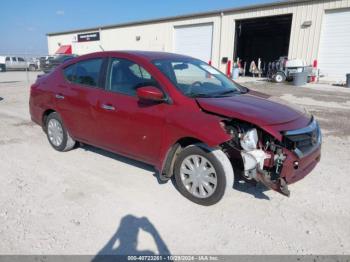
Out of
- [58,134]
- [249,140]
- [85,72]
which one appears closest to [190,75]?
[249,140]

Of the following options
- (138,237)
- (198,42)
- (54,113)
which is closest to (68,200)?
(138,237)

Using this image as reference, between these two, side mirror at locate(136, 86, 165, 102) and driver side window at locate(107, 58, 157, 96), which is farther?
driver side window at locate(107, 58, 157, 96)

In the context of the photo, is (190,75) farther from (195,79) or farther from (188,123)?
(188,123)

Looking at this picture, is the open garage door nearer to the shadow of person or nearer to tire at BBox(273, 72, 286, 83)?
tire at BBox(273, 72, 286, 83)

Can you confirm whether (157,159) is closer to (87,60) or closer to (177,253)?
(177,253)

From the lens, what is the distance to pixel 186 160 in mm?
3426

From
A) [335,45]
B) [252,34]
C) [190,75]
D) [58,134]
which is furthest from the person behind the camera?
[252,34]

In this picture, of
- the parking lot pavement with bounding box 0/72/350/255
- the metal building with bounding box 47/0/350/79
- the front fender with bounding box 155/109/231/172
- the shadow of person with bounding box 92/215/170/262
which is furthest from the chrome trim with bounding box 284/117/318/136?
the metal building with bounding box 47/0/350/79

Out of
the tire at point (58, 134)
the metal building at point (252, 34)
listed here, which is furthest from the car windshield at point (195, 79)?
the metal building at point (252, 34)

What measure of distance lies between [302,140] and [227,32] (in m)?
21.0

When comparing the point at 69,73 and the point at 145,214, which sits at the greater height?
the point at 69,73

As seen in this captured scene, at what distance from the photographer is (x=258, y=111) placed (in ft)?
10.6

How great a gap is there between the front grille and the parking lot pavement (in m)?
0.68

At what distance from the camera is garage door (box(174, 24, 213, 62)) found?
78.7 feet
